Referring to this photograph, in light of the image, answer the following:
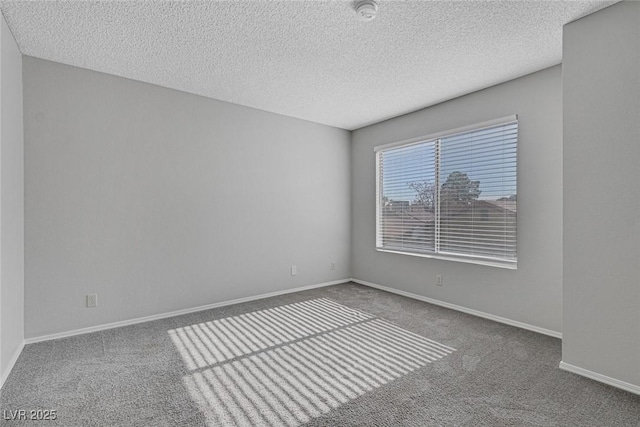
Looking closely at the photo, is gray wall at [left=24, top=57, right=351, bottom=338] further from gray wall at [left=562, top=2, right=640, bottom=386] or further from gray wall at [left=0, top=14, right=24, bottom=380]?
gray wall at [left=562, top=2, right=640, bottom=386]

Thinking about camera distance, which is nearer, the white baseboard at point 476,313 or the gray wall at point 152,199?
the gray wall at point 152,199

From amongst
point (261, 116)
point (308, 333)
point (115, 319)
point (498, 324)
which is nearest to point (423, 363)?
point (308, 333)

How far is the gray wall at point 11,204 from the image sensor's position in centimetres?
213

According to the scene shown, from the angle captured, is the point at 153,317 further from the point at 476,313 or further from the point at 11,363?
the point at 476,313

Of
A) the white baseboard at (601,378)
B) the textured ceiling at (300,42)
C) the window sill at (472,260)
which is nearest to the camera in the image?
the white baseboard at (601,378)

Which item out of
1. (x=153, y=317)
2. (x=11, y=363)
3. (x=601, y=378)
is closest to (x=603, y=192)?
(x=601, y=378)

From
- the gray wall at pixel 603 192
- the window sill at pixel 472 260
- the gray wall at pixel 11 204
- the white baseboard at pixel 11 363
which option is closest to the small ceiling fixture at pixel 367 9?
the gray wall at pixel 603 192

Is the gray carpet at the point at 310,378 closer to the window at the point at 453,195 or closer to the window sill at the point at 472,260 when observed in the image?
the window sill at the point at 472,260

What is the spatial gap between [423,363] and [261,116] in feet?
11.2

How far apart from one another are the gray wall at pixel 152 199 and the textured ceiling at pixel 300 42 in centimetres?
35

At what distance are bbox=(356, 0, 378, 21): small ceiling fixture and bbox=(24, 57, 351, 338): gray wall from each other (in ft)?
7.38

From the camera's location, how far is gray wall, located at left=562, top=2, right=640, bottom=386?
2.00m

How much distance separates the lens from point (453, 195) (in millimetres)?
3721

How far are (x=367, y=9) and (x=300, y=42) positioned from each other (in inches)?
25.8
